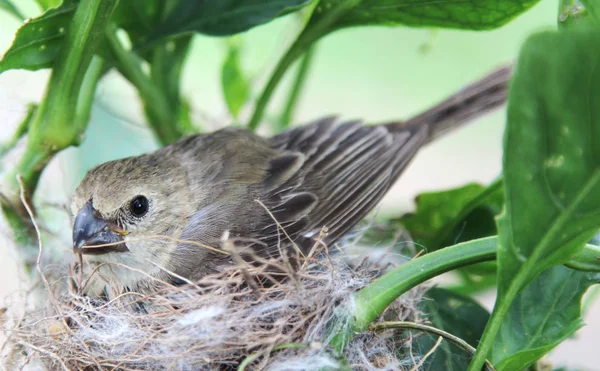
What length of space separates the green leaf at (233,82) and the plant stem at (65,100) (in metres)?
0.76

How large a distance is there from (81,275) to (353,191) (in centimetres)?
95

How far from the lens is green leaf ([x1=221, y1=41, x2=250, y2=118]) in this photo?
2.47 metres

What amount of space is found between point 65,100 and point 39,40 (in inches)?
6.1

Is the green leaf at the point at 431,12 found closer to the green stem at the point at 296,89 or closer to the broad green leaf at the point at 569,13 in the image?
the broad green leaf at the point at 569,13

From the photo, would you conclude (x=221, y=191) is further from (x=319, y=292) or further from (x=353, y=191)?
(x=319, y=292)

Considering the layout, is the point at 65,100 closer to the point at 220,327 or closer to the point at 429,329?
the point at 220,327

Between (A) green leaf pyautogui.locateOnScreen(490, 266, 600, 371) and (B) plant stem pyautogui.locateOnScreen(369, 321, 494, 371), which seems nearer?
(B) plant stem pyautogui.locateOnScreen(369, 321, 494, 371)

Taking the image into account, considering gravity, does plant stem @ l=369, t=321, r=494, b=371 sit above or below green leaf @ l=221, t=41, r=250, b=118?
below

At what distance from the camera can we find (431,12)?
72.6 inches

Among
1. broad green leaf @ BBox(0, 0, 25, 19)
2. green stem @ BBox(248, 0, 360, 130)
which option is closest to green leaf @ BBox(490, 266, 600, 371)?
green stem @ BBox(248, 0, 360, 130)

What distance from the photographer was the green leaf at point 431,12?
5.65 feet

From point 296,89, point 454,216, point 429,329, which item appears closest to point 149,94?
point 296,89

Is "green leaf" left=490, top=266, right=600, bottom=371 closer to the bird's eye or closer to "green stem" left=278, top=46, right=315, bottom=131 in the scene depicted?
the bird's eye

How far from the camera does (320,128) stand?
2.60 m
